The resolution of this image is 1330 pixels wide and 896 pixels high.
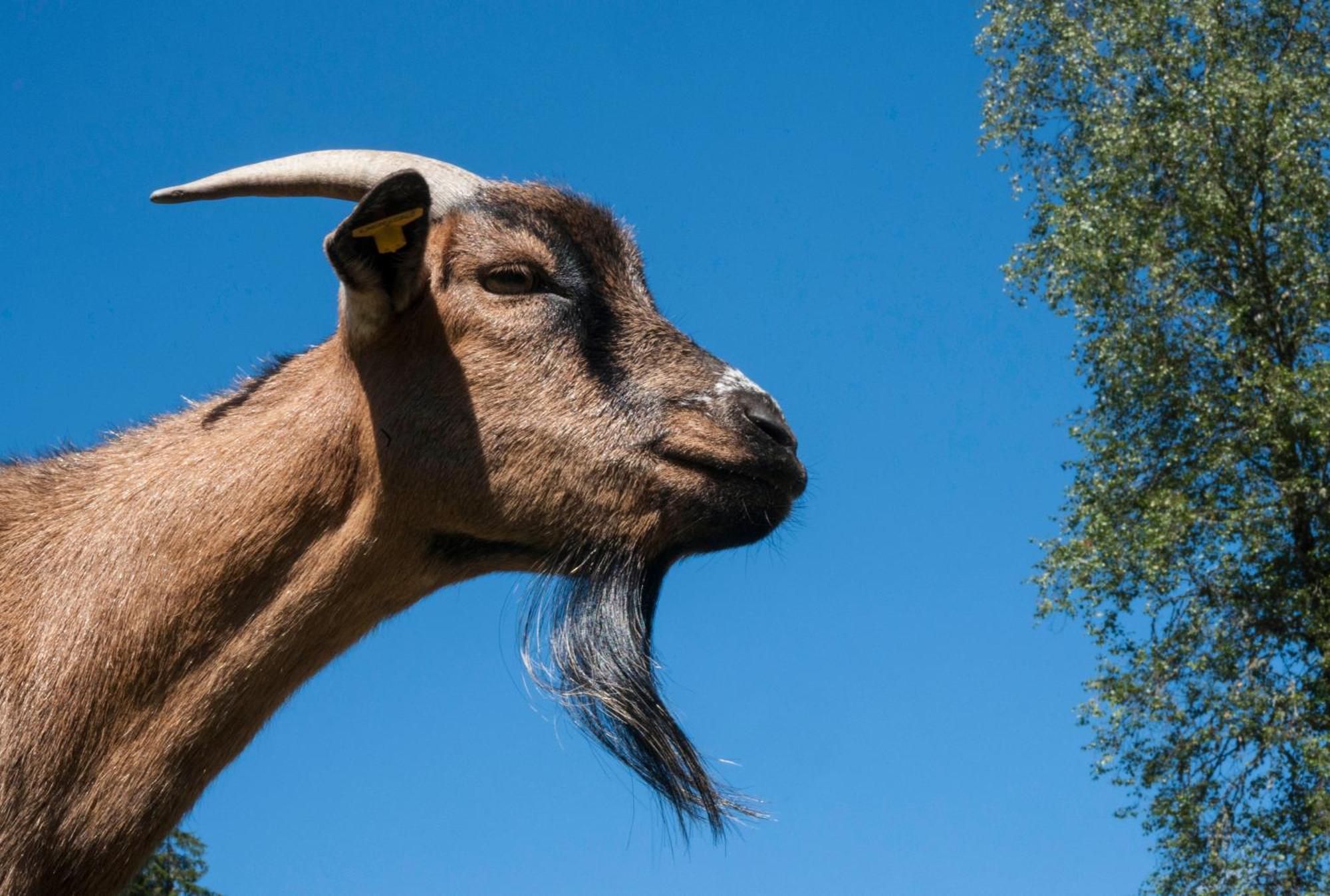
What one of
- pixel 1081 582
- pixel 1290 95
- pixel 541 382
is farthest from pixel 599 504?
pixel 1290 95

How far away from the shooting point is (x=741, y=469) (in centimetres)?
469

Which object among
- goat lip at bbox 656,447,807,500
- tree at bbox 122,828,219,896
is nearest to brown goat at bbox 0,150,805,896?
goat lip at bbox 656,447,807,500

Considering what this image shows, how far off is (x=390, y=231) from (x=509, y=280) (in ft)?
1.70

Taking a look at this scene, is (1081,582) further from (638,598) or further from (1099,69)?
(638,598)

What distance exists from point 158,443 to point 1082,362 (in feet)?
63.0

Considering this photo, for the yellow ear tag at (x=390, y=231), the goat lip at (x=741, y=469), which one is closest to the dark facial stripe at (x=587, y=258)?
the goat lip at (x=741, y=469)

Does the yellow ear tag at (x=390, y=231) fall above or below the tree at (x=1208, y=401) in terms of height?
below

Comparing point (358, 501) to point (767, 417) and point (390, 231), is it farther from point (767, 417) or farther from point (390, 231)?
point (767, 417)

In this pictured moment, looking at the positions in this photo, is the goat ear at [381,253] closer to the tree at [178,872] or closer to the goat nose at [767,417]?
the goat nose at [767,417]

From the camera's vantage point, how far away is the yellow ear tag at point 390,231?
444 cm

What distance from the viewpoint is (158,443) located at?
4.96 meters

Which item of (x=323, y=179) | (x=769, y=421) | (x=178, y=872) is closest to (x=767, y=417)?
(x=769, y=421)

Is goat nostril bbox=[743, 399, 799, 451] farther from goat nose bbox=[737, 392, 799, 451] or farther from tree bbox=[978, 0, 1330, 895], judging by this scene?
tree bbox=[978, 0, 1330, 895]

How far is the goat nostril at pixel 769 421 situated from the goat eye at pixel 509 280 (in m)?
0.84
